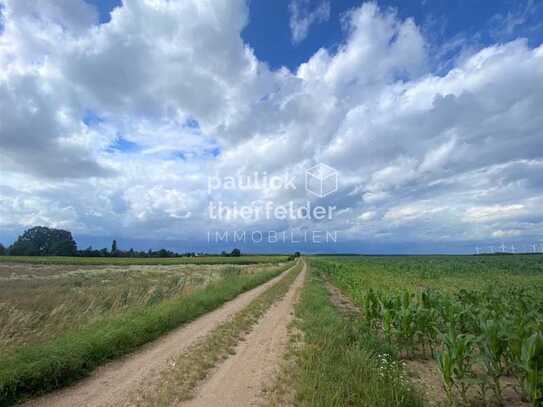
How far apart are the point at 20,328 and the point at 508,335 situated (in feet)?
37.5

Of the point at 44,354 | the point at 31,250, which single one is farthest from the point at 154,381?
the point at 31,250

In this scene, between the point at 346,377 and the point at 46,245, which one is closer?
the point at 346,377

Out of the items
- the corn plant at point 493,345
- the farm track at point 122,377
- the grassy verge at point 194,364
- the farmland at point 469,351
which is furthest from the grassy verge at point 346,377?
the farm track at point 122,377

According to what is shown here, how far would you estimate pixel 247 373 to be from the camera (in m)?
6.99

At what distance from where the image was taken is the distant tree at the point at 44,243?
108688 millimetres

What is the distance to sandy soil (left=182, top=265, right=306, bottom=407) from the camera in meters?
5.70

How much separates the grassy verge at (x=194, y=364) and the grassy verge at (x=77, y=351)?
1.77 meters

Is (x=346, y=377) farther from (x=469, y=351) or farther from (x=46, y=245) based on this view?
(x=46, y=245)

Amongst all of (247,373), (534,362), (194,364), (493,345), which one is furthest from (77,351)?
(534,362)

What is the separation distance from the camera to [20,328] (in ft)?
29.7

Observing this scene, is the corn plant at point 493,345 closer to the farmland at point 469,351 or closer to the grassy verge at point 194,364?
the farmland at point 469,351

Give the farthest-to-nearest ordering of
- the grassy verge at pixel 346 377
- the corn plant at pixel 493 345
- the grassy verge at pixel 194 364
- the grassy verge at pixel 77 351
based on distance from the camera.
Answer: the grassy verge at pixel 77 351 → the corn plant at pixel 493 345 → the grassy verge at pixel 194 364 → the grassy verge at pixel 346 377

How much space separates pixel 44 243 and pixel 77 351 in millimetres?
129136

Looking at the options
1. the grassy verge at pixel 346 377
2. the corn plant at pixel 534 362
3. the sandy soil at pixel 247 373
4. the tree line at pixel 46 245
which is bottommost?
the sandy soil at pixel 247 373
